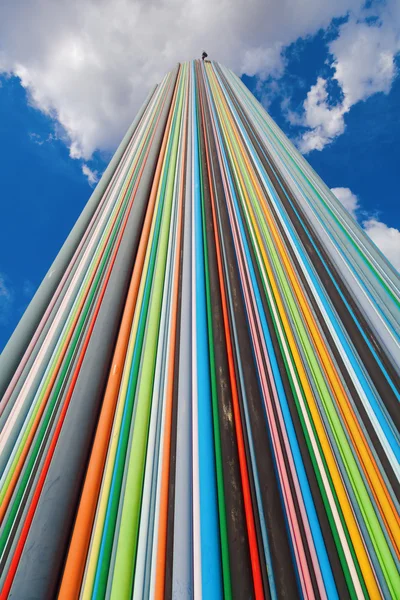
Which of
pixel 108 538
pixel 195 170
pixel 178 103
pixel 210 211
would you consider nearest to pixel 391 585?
pixel 108 538

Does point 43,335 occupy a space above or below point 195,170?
below

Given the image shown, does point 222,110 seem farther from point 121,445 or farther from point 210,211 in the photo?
point 121,445

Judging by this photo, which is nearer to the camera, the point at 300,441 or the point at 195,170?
the point at 300,441

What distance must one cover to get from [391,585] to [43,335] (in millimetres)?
745

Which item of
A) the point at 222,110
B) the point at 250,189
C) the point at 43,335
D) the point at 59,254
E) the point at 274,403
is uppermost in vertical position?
the point at 222,110

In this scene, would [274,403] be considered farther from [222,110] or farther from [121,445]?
[222,110]

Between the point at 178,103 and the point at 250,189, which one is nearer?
the point at 250,189

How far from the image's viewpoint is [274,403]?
495mm

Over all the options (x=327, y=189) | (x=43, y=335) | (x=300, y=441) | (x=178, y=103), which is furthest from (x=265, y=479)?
(x=178, y=103)

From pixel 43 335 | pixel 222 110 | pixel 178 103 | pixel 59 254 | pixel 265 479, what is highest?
pixel 178 103

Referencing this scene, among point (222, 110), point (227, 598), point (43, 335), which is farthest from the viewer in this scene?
point (222, 110)

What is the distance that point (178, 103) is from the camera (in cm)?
185

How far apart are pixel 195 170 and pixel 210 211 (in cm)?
31

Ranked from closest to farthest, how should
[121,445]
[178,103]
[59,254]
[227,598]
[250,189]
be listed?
[227,598] < [121,445] < [59,254] < [250,189] < [178,103]
